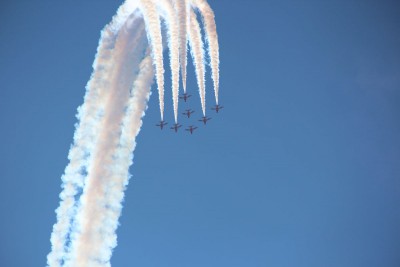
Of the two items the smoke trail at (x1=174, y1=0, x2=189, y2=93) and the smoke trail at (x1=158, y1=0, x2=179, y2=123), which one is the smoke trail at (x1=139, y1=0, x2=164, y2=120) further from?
the smoke trail at (x1=174, y1=0, x2=189, y2=93)

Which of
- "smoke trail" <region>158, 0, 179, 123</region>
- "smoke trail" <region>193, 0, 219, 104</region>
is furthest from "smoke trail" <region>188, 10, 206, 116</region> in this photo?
"smoke trail" <region>158, 0, 179, 123</region>

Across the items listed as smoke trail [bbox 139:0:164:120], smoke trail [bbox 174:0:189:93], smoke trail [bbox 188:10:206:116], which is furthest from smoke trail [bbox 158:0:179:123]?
smoke trail [bbox 188:10:206:116]

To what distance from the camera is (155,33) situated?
39625 mm

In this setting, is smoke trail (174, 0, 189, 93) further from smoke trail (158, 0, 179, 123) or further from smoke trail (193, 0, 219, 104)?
smoke trail (193, 0, 219, 104)

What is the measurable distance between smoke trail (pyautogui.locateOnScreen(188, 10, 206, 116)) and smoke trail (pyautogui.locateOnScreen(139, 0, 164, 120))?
2.84 meters

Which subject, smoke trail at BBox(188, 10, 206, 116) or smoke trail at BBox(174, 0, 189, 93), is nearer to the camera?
smoke trail at BBox(174, 0, 189, 93)

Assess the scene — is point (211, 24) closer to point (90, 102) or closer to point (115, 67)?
point (115, 67)

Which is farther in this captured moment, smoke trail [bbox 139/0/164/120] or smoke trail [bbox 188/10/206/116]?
smoke trail [bbox 188/10/206/116]

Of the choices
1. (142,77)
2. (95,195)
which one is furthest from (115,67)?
(95,195)

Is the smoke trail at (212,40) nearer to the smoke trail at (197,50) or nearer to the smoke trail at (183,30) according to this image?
the smoke trail at (197,50)

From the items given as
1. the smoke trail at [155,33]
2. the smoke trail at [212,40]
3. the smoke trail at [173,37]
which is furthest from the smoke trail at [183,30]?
the smoke trail at [212,40]

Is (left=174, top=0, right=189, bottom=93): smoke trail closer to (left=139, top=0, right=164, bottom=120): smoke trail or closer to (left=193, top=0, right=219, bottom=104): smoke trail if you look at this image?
(left=139, top=0, right=164, bottom=120): smoke trail

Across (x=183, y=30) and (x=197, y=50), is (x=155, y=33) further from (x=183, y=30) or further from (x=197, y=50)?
(x=197, y=50)

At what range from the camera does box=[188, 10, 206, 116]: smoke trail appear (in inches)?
1658
